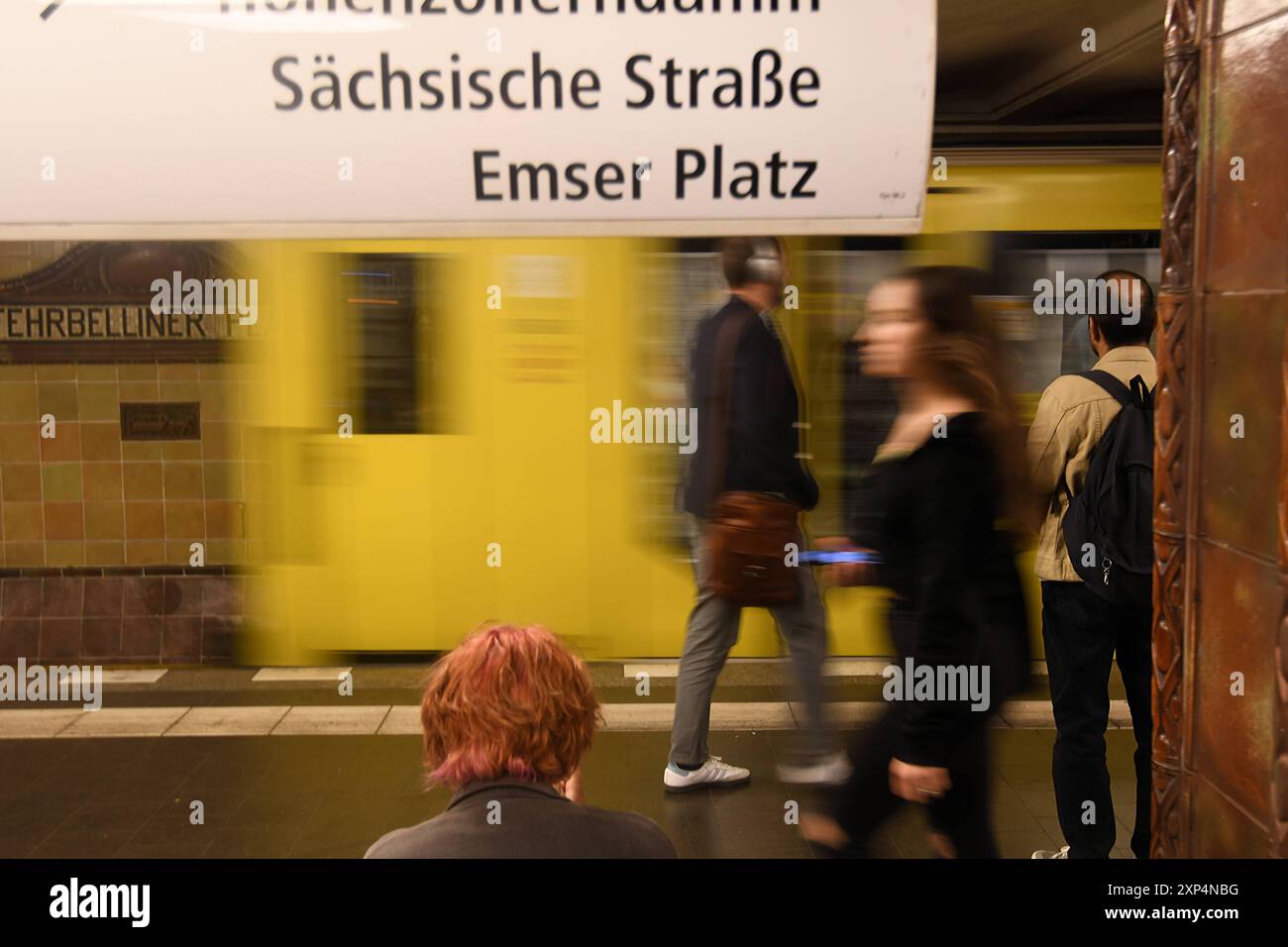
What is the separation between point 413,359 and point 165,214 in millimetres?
4030

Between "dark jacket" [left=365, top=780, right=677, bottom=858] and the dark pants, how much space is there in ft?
2.98

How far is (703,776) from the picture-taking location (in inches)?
181

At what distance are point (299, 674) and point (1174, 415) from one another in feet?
17.1

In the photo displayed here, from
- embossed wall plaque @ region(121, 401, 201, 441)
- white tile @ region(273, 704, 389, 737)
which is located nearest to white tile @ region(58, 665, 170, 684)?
white tile @ region(273, 704, 389, 737)

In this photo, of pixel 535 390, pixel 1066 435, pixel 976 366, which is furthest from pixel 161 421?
pixel 976 366

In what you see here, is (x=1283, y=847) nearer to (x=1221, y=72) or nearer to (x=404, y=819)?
(x=1221, y=72)

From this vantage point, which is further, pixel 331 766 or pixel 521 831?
pixel 331 766

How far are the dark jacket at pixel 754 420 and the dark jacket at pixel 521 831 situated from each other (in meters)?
2.28

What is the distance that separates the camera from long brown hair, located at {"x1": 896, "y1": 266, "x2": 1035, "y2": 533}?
250 centimetres

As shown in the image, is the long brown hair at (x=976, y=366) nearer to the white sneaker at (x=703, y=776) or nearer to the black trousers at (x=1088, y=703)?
the black trousers at (x=1088, y=703)

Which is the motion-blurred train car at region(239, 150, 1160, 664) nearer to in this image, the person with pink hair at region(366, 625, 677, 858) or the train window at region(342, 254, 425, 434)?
the train window at region(342, 254, 425, 434)

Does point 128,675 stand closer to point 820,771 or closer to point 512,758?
point 820,771

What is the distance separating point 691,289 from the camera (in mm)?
5664

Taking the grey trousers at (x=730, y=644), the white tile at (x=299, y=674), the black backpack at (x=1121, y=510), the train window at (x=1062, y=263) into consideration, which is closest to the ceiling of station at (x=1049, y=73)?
the train window at (x=1062, y=263)
